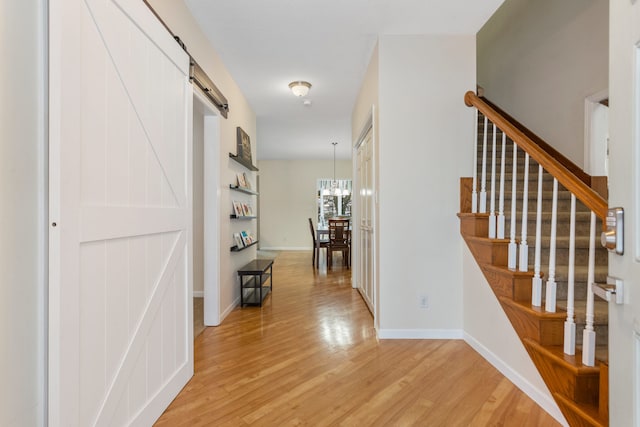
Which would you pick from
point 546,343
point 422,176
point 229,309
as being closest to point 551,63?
point 422,176

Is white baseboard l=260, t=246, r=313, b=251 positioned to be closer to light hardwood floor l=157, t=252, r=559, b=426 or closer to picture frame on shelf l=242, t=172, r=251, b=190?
picture frame on shelf l=242, t=172, r=251, b=190

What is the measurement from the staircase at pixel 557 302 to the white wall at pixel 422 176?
9.0 inches

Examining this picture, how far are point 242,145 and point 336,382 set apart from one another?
2.70 metres

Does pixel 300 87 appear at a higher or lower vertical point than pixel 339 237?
higher

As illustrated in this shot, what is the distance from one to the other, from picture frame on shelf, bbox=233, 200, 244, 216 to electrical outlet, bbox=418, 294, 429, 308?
2.09m

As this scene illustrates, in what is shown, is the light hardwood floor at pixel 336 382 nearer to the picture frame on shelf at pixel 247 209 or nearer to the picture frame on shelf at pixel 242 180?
the picture frame on shelf at pixel 247 209

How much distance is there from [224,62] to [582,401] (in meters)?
3.50

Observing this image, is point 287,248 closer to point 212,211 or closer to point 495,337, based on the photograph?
point 212,211

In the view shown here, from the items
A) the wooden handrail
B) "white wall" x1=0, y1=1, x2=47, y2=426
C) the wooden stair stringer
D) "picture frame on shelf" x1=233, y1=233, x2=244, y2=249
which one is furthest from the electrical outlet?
"white wall" x1=0, y1=1, x2=47, y2=426

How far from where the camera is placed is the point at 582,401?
1.45 metres

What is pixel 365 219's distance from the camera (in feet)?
12.3

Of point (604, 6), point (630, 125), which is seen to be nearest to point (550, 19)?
point (604, 6)

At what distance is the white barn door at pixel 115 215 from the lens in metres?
1.02

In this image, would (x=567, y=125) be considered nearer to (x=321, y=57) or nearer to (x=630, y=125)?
(x=321, y=57)
